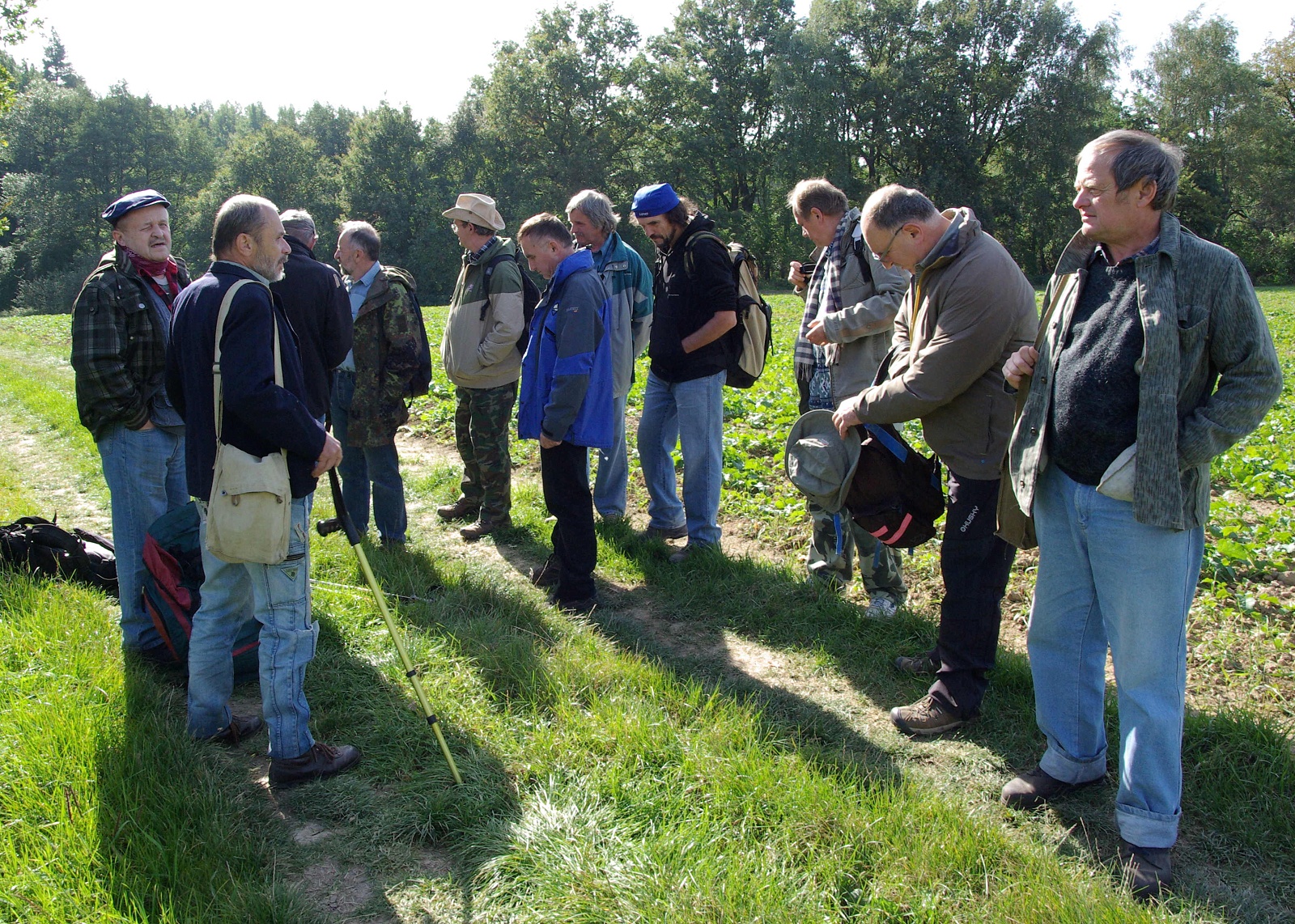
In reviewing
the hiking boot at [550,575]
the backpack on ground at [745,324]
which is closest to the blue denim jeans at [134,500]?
the hiking boot at [550,575]

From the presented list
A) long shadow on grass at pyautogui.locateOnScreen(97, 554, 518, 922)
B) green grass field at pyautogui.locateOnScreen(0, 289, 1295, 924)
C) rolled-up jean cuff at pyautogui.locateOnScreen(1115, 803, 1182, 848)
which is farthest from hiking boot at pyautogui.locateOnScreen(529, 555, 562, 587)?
rolled-up jean cuff at pyautogui.locateOnScreen(1115, 803, 1182, 848)

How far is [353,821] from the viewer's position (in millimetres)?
3082

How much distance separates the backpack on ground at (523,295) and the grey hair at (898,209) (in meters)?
2.79

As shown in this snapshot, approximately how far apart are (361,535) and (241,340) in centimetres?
292

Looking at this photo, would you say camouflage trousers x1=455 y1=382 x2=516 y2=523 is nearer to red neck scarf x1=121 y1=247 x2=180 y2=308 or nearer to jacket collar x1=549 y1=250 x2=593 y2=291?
jacket collar x1=549 y1=250 x2=593 y2=291

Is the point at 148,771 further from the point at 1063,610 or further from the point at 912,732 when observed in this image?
the point at 1063,610

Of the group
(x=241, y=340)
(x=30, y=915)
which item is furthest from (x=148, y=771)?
(x=241, y=340)

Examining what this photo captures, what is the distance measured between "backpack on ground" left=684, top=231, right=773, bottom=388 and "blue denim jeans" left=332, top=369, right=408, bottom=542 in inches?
91.9

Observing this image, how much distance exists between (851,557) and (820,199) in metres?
2.08

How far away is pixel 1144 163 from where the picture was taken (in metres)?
2.58

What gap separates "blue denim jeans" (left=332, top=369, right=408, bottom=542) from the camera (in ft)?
18.5

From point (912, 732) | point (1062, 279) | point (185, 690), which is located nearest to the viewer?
point (1062, 279)

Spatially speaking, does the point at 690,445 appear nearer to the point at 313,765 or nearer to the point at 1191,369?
the point at 313,765

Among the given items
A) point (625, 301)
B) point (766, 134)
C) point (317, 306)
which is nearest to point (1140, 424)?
point (625, 301)
